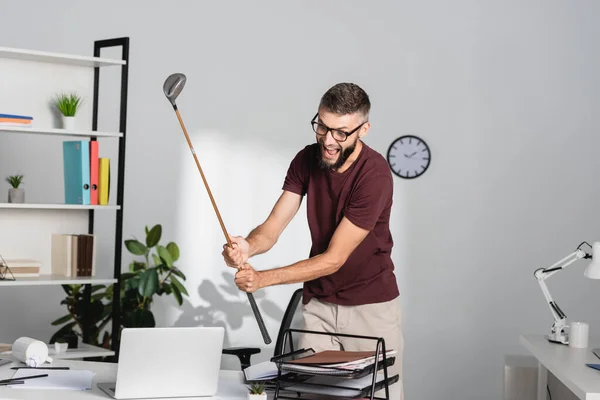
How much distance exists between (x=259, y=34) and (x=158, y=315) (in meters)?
1.88

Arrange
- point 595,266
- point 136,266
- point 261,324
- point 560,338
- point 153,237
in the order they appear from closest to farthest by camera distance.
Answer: point 261,324 → point 595,266 → point 560,338 → point 153,237 → point 136,266

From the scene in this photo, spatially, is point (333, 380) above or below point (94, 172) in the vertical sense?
below

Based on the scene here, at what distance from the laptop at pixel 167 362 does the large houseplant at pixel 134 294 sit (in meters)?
2.51

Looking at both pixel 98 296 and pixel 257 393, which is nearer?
pixel 257 393

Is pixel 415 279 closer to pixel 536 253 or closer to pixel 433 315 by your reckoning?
pixel 433 315

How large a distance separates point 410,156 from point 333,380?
341 centimetres

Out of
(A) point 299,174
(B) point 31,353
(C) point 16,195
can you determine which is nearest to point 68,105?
(C) point 16,195

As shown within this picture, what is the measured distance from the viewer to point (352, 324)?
9.07ft

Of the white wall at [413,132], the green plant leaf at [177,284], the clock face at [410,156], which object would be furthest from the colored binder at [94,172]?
the clock face at [410,156]

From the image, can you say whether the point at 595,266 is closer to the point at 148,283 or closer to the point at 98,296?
the point at 148,283

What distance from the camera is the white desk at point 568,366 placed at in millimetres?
2619

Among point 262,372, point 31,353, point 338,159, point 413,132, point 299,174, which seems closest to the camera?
point 262,372

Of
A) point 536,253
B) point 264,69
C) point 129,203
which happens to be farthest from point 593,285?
point 129,203

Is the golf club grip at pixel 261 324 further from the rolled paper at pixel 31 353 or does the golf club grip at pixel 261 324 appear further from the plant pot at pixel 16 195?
the plant pot at pixel 16 195
